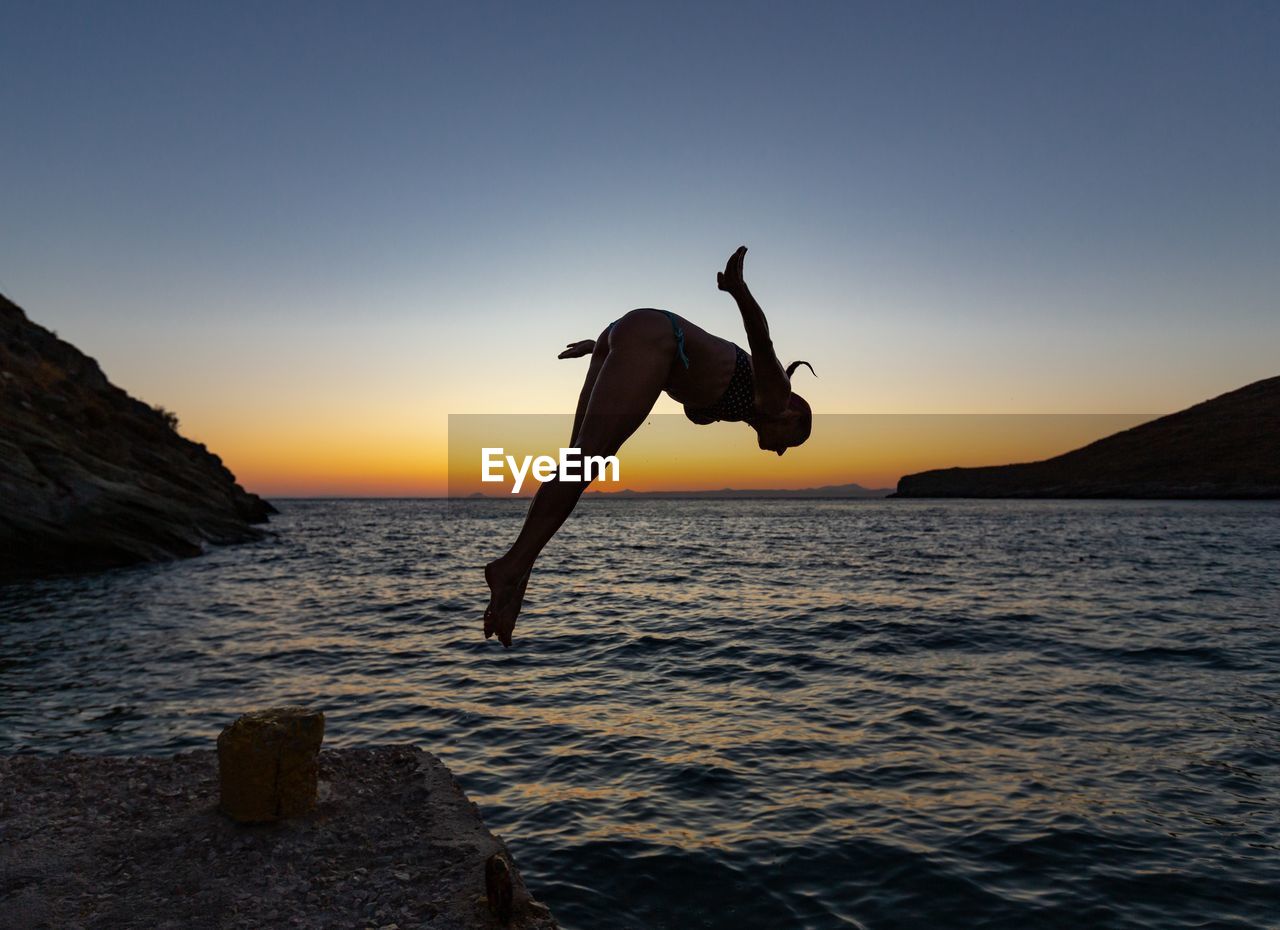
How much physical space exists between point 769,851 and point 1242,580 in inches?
1058

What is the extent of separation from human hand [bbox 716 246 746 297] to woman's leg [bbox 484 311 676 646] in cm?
26

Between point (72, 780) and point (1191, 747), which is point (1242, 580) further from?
point (72, 780)

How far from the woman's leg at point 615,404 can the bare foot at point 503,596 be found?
0.03m

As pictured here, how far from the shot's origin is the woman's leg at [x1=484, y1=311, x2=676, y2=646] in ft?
9.33

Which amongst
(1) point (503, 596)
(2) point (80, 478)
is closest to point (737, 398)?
(1) point (503, 596)

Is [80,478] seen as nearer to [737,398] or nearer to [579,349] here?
[579,349]

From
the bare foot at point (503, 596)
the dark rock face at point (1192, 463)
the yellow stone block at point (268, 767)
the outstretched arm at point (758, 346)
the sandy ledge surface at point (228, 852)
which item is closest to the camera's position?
the outstretched arm at point (758, 346)

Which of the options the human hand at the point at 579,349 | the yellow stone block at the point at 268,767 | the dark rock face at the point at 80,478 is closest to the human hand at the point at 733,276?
the human hand at the point at 579,349

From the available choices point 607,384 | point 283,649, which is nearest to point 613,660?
point 283,649

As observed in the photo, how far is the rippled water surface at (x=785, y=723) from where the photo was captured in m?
6.63

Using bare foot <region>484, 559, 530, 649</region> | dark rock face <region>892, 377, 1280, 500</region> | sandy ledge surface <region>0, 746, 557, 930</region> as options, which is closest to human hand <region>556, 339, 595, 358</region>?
bare foot <region>484, 559, 530, 649</region>

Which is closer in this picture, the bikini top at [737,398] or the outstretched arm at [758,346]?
the outstretched arm at [758,346]

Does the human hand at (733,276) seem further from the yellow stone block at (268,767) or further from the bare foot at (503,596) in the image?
the yellow stone block at (268,767)

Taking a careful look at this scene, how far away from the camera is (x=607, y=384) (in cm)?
285
